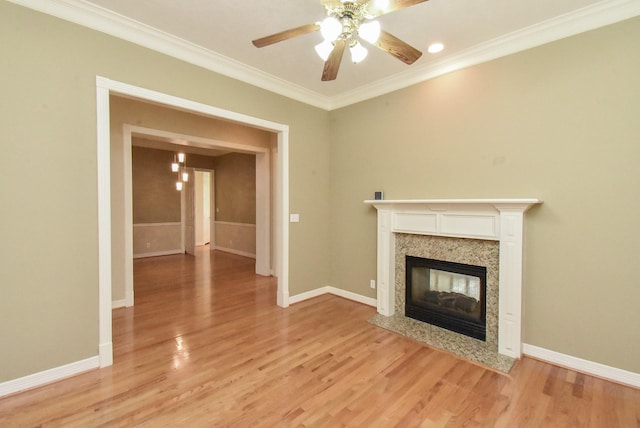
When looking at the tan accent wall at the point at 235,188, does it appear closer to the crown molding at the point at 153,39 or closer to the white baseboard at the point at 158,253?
the white baseboard at the point at 158,253

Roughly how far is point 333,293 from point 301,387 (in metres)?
2.34

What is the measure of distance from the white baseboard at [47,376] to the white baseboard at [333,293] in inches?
89.5

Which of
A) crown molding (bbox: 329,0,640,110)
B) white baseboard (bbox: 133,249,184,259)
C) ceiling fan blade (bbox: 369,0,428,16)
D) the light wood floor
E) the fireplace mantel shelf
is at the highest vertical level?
crown molding (bbox: 329,0,640,110)

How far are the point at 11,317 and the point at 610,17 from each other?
17.4 ft

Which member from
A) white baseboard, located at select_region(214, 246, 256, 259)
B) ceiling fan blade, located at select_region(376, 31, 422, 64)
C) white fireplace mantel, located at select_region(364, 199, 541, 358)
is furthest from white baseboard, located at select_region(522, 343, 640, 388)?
white baseboard, located at select_region(214, 246, 256, 259)

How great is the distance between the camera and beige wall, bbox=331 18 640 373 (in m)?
2.32

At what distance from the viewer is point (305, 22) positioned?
8.45 feet

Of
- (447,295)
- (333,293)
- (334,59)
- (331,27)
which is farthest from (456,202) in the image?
(333,293)

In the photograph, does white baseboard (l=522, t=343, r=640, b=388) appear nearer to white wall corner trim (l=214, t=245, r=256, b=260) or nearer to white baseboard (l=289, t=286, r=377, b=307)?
white baseboard (l=289, t=286, r=377, b=307)

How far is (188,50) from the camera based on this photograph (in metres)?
2.96

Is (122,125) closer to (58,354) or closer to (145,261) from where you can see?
(58,354)

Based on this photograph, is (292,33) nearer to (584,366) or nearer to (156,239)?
(584,366)

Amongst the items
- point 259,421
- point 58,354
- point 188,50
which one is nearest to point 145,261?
point 58,354

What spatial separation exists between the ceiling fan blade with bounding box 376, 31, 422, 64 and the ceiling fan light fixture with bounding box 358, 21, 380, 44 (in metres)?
0.09
